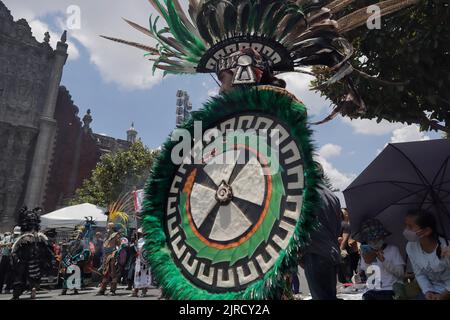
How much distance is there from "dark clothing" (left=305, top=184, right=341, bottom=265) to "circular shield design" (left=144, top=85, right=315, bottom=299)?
0.41 m

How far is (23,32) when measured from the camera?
28.8 metres

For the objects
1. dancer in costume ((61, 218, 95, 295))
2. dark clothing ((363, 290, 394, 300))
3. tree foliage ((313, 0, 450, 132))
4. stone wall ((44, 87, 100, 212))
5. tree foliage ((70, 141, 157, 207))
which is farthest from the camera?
stone wall ((44, 87, 100, 212))

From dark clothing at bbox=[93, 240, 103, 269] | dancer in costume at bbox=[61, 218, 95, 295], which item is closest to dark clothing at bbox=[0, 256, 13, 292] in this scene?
dancer in costume at bbox=[61, 218, 95, 295]

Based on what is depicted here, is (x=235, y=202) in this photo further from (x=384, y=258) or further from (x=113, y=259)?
(x=113, y=259)

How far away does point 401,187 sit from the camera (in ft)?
15.7

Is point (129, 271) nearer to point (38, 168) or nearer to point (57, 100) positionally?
point (38, 168)

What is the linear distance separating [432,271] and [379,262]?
108 centimetres

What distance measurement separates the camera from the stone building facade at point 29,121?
27406 millimetres

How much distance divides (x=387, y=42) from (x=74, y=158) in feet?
95.0

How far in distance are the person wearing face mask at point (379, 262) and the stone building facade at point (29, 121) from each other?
27.3m

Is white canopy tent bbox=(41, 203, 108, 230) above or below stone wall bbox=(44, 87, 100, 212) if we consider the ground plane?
below

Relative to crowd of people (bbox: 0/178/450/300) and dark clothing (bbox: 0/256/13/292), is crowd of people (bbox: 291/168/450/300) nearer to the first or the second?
crowd of people (bbox: 0/178/450/300)

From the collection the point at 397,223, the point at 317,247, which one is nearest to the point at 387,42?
the point at 397,223

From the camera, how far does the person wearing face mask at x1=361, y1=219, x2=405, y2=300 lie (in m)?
4.38
